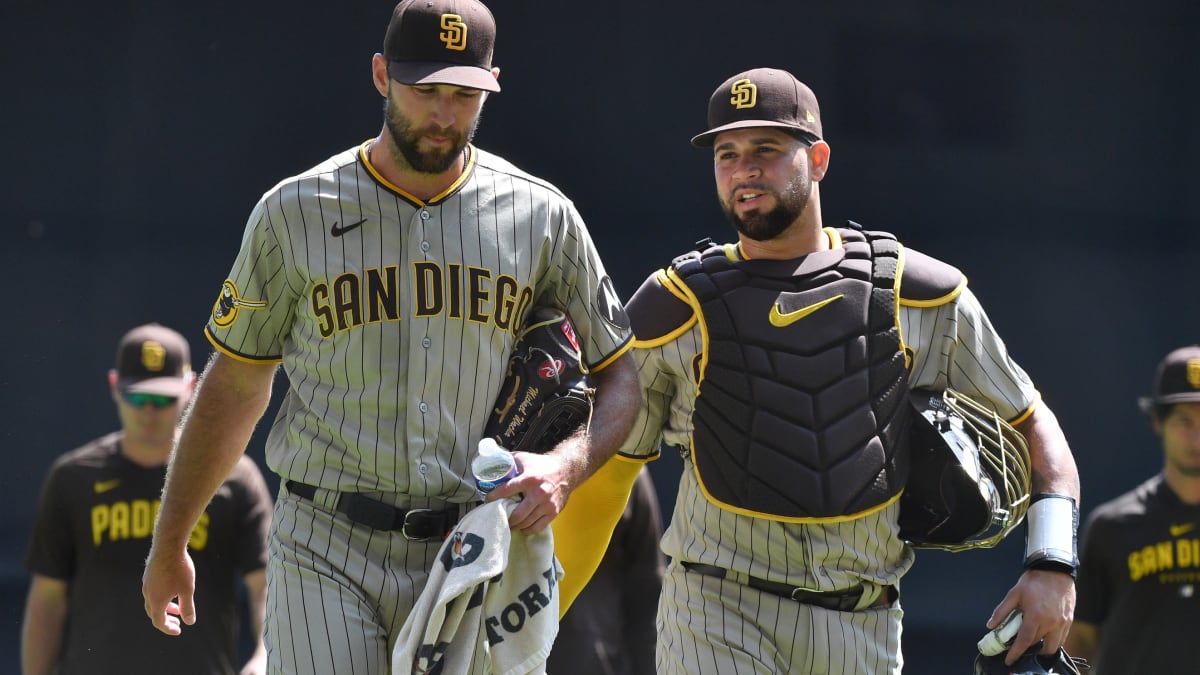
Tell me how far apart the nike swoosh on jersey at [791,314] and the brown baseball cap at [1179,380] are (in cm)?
267

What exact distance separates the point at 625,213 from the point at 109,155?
241 cm

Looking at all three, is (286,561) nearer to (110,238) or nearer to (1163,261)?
(110,238)

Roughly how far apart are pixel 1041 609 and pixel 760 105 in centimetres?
139

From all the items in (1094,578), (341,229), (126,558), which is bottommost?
(1094,578)

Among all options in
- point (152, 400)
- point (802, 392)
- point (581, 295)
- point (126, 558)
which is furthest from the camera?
point (152, 400)

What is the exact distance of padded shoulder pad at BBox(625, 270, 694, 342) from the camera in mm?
4090

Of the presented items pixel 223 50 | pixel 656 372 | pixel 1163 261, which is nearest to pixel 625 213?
pixel 223 50

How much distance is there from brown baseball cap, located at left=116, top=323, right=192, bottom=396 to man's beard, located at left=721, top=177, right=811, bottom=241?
2559 mm

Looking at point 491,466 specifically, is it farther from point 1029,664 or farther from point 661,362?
point 1029,664

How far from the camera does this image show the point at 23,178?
743 centimetres

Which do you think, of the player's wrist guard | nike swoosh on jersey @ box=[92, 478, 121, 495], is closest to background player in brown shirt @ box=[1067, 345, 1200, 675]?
the player's wrist guard

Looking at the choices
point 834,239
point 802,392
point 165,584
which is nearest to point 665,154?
point 834,239

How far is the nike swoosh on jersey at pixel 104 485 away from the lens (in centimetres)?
563

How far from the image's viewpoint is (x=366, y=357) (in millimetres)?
3371
